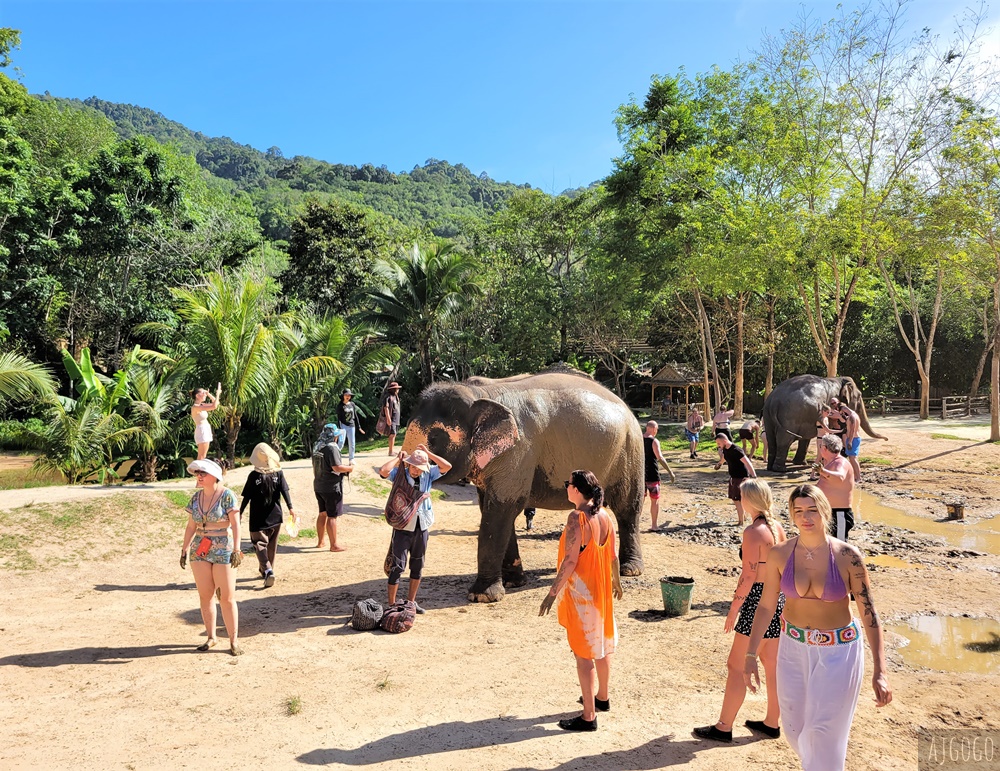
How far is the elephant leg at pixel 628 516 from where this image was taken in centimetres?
848

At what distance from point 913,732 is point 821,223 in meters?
17.0

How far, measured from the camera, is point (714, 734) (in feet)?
14.3

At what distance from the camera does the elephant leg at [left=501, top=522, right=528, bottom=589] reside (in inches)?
317

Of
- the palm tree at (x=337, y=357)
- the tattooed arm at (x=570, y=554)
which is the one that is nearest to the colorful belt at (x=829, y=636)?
the tattooed arm at (x=570, y=554)

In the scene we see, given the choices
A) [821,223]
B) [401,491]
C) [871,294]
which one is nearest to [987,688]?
[401,491]

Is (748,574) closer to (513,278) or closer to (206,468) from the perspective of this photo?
(206,468)

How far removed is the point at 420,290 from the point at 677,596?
52.2 ft

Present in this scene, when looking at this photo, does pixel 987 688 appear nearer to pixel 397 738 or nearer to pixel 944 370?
pixel 397 738

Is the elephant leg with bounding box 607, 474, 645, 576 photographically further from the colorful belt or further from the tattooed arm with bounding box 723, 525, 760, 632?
the colorful belt

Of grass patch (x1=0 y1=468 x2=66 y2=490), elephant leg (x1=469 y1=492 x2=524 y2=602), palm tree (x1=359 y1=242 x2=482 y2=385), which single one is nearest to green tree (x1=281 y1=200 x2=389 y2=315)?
palm tree (x1=359 y1=242 x2=482 y2=385)

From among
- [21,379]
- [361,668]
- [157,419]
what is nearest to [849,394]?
[361,668]

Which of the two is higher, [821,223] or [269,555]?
[821,223]

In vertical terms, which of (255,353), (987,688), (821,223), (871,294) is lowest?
(987,688)

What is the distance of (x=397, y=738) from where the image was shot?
448cm
